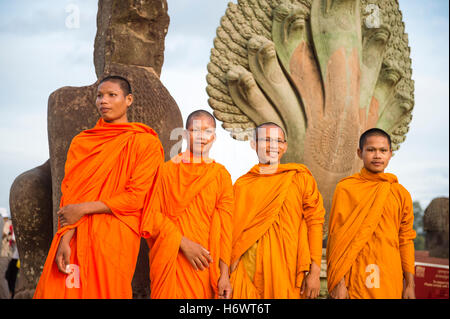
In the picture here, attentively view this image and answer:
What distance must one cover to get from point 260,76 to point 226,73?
0.42 metres

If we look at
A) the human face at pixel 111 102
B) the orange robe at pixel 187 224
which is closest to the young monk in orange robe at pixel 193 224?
the orange robe at pixel 187 224

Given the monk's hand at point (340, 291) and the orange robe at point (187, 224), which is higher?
the orange robe at point (187, 224)

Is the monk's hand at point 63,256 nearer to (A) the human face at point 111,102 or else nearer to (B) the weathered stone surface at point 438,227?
(A) the human face at point 111,102

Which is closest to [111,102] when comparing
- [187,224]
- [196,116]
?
[196,116]

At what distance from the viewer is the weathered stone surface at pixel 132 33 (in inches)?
149

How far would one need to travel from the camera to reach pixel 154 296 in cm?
277

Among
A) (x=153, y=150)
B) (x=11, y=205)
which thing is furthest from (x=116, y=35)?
(x=11, y=205)

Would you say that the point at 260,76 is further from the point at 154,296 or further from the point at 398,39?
the point at 154,296

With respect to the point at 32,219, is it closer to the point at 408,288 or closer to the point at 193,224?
the point at 193,224

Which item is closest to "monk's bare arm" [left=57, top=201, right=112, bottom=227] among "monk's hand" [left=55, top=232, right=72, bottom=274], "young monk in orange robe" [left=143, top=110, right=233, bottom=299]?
"monk's hand" [left=55, top=232, right=72, bottom=274]

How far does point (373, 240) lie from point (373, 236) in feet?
0.10

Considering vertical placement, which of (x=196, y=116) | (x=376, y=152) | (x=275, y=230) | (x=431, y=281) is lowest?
(x=431, y=281)

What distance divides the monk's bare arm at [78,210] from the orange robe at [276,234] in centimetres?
101

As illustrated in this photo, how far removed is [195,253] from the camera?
281 centimetres
